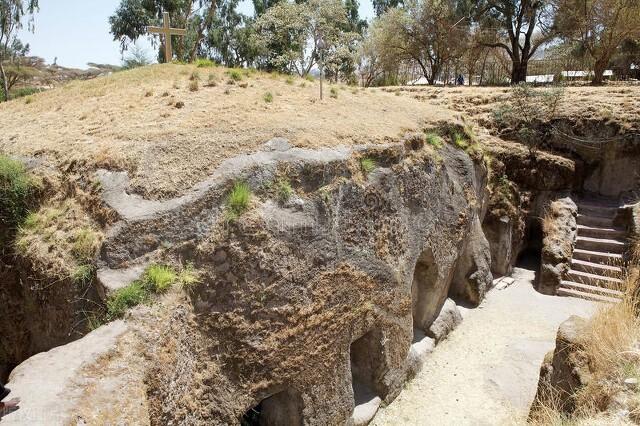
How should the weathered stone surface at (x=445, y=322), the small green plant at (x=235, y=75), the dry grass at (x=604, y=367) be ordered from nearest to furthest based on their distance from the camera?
the dry grass at (x=604, y=367) < the weathered stone surface at (x=445, y=322) < the small green plant at (x=235, y=75)

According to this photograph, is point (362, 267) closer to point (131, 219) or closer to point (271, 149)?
point (271, 149)

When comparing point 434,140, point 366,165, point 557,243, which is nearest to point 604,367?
point 366,165

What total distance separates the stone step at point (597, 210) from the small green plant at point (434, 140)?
6.91 meters

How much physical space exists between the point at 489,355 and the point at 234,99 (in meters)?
7.87

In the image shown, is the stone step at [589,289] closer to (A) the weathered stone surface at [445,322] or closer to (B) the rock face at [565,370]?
(A) the weathered stone surface at [445,322]

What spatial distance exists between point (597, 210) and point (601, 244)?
1.67m

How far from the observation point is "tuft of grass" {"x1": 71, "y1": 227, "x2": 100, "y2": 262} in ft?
19.7

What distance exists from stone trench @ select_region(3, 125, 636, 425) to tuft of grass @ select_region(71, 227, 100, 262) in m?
0.18

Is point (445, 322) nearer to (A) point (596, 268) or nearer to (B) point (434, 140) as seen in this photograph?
(B) point (434, 140)

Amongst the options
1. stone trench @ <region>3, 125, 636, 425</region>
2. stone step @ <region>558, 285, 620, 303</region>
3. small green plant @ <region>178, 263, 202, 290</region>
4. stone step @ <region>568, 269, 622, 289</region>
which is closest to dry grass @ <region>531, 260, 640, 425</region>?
stone trench @ <region>3, 125, 636, 425</region>

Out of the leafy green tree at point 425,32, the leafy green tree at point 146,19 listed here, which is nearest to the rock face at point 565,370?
the leafy green tree at point 425,32

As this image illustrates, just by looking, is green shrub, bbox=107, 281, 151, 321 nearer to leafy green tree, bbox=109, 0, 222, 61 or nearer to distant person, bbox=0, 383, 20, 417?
distant person, bbox=0, 383, 20, 417

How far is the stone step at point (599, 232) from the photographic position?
44.3 feet

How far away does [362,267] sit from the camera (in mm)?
7805
